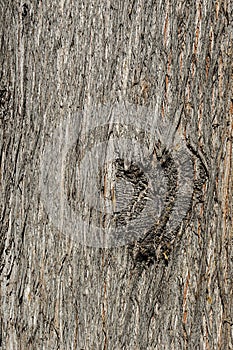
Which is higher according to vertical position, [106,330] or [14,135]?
[14,135]

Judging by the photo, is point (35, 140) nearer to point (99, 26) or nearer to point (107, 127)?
point (107, 127)

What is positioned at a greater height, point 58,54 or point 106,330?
point 58,54

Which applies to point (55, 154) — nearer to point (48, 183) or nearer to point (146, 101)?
point (48, 183)

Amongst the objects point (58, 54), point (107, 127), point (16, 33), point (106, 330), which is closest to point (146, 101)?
point (107, 127)

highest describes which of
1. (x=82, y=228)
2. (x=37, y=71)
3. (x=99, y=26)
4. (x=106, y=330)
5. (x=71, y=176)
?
(x=99, y=26)

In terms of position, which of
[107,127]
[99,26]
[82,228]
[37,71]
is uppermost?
[99,26]

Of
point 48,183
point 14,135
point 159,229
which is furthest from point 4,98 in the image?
point 159,229
